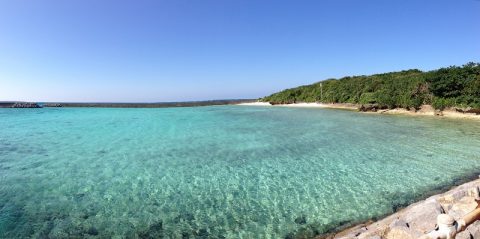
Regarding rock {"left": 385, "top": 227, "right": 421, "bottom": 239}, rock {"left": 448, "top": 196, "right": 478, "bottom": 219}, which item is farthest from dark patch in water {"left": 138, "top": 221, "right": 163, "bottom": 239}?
rock {"left": 448, "top": 196, "right": 478, "bottom": 219}

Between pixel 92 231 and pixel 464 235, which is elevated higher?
pixel 464 235

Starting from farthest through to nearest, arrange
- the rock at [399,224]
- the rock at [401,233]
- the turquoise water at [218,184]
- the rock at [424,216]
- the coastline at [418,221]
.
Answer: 1. the turquoise water at [218,184]
2. the rock at [399,224]
3. the rock at [424,216]
4. the coastline at [418,221]
5. the rock at [401,233]

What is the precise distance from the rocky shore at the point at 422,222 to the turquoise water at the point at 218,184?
0.75 meters

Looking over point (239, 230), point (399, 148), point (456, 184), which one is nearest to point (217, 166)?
point (239, 230)

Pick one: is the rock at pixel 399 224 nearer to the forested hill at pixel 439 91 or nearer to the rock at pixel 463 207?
the rock at pixel 463 207

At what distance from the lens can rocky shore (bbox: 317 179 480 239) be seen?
16.3 feet

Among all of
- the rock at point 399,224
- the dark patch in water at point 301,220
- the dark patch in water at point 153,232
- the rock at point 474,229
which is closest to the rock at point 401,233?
the rock at point 399,224

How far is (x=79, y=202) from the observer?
7672 millimetres

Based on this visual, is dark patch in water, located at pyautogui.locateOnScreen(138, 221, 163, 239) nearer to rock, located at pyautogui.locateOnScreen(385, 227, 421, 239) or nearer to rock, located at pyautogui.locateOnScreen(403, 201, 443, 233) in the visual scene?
rock, located at pyautogui.locateOnScreen(385, 227, 421, 239)

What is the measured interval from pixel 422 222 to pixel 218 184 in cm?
543

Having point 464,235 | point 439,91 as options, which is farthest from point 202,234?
point 439,91

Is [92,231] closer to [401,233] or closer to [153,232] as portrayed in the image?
[153,232]

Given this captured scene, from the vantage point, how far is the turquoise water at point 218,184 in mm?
6402

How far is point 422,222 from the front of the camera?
5.25 meters
